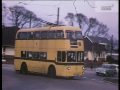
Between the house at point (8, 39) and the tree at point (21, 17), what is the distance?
0.13 m

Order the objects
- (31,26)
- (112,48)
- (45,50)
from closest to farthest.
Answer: (112,48) < (31,26) < (45,50)

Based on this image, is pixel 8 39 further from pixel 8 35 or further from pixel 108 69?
pixel 108 69

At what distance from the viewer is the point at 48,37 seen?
787 cm

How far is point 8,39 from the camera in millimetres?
7160

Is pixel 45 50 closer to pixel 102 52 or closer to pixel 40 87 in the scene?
pixel 40 87

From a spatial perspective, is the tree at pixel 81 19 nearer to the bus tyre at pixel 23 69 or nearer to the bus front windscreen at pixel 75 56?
the bus front windscreen at pixel 75 56

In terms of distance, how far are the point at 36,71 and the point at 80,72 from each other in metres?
1.02

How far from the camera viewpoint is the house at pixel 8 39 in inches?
273

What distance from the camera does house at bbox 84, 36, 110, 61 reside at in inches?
266

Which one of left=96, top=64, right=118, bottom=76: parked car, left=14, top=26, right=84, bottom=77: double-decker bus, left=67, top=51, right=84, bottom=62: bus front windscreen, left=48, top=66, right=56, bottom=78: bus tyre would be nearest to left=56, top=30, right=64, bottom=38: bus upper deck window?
left=14, top=26, right=84, bottom=77: double-decker bus

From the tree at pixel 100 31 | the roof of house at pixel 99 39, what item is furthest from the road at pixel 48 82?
the tree at pixel 100 31

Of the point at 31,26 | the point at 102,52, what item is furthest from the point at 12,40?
the point at 102,52

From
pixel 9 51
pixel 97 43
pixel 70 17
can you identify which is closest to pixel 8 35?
pixel 9 51

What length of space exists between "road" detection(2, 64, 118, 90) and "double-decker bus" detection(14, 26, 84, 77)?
14 cm
